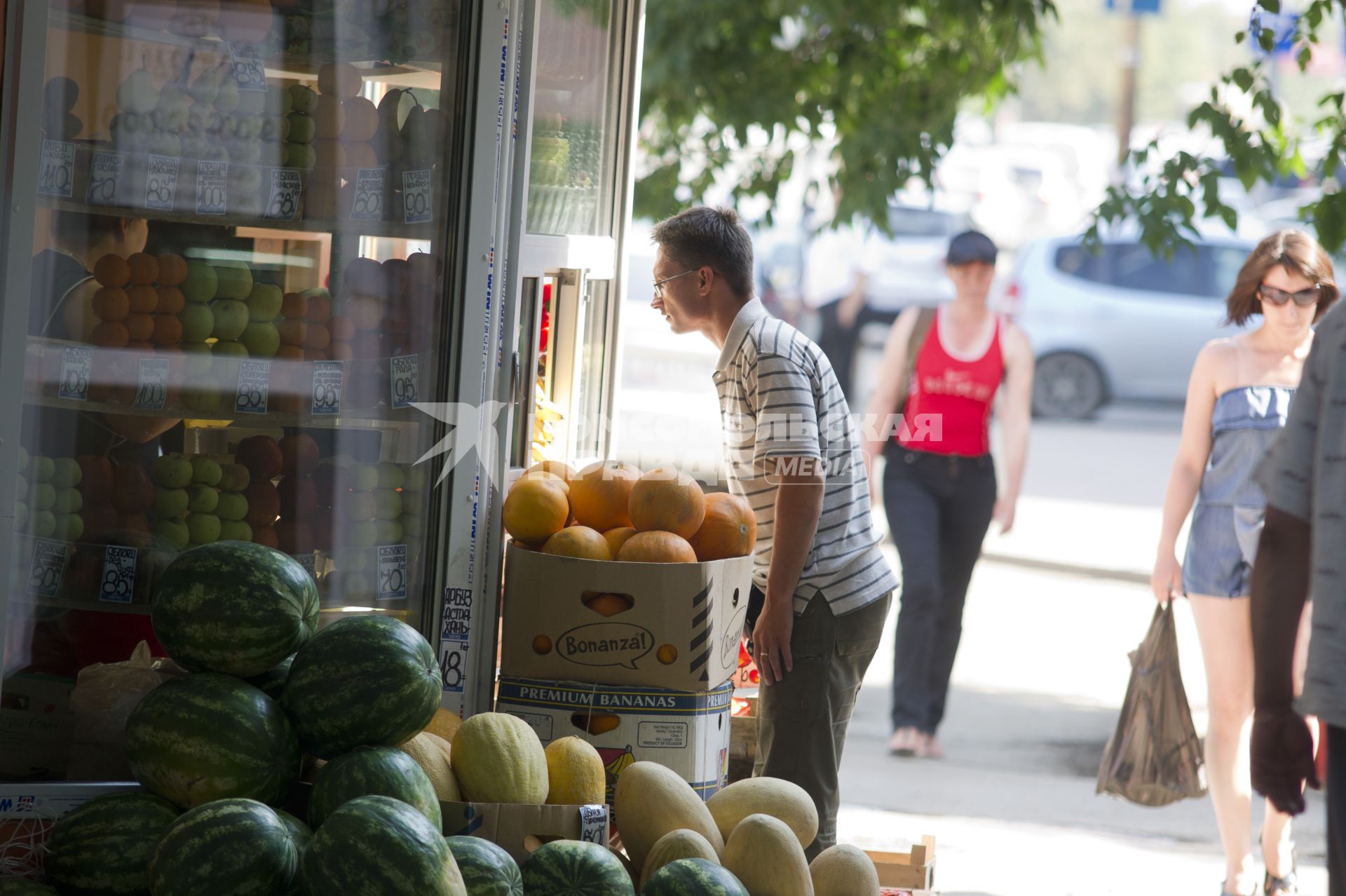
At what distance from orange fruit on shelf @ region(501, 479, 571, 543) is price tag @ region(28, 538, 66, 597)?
103cm

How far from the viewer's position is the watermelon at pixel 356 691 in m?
2.67

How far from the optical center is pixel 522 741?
9.23ft

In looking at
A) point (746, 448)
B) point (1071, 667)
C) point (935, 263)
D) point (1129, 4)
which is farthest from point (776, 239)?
point (746, 448)

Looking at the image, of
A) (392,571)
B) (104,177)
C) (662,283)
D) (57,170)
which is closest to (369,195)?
(104,177)

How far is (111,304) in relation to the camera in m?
3.10

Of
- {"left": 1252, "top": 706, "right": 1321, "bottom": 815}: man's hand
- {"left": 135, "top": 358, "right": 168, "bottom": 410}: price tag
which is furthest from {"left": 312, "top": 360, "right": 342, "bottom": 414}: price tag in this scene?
{"left": 1252, "top": 706, "right": 1321, "bottom": 815}: man's hand

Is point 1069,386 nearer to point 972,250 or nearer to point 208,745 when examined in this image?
point 972,250

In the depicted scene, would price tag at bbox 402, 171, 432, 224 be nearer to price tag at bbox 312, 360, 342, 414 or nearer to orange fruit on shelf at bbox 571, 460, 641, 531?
price tag at bbox 312, 360, 342, 414

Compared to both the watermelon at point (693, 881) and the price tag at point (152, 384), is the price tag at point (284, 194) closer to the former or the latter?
the price tag at point (152, 384)

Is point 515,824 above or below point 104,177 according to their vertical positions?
below

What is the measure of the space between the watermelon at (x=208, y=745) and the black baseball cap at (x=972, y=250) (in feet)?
14.6

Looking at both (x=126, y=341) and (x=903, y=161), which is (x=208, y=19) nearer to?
(x=126, y=341)

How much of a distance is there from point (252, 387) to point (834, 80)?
4482 millimetres

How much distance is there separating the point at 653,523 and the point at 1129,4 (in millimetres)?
16274
